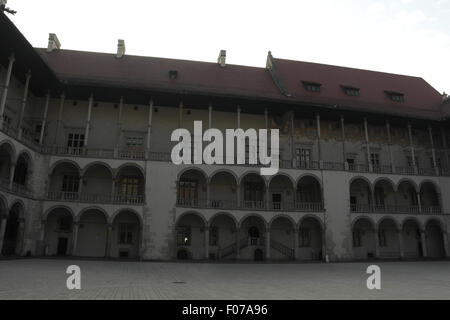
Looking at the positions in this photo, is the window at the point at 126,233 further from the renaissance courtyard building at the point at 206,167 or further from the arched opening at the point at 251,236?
the arched opening at the point at 251,236

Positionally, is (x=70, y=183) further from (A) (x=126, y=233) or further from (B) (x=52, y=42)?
(B) (x=52, y=42)

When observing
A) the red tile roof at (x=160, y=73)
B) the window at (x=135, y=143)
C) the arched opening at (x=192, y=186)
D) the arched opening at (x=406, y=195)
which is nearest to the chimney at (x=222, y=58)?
the red tile roof at (x=160, y=73)

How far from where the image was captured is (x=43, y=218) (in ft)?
81.5

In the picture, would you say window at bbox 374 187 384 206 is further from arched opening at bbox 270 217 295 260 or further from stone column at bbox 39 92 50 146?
stone column at bbox 39 92 50 146

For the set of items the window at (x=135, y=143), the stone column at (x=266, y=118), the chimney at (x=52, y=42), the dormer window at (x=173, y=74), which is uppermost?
the chimney at (x=52, y=42)

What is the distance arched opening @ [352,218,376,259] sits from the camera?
30453 mm

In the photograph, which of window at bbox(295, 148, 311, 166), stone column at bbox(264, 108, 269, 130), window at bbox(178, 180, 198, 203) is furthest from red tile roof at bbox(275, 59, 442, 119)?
window at bbox(178, 180, 198, 203)

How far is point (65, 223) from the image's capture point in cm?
2698

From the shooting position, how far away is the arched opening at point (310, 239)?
96.4 ft

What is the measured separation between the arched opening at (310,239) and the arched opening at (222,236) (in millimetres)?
5693

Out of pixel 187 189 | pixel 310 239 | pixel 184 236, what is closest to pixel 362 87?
pixel 310 239

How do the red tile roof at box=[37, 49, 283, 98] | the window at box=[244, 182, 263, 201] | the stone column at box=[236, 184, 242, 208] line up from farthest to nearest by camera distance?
the window at box=[244, 182, 263, 201] → the red tile roof at box=[37, 49, 283, 98] → the stone column at box=[236, 184, 242, 208]

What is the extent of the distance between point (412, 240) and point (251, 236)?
1493 cm

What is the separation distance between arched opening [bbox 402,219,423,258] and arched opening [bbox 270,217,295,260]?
10.7 m
